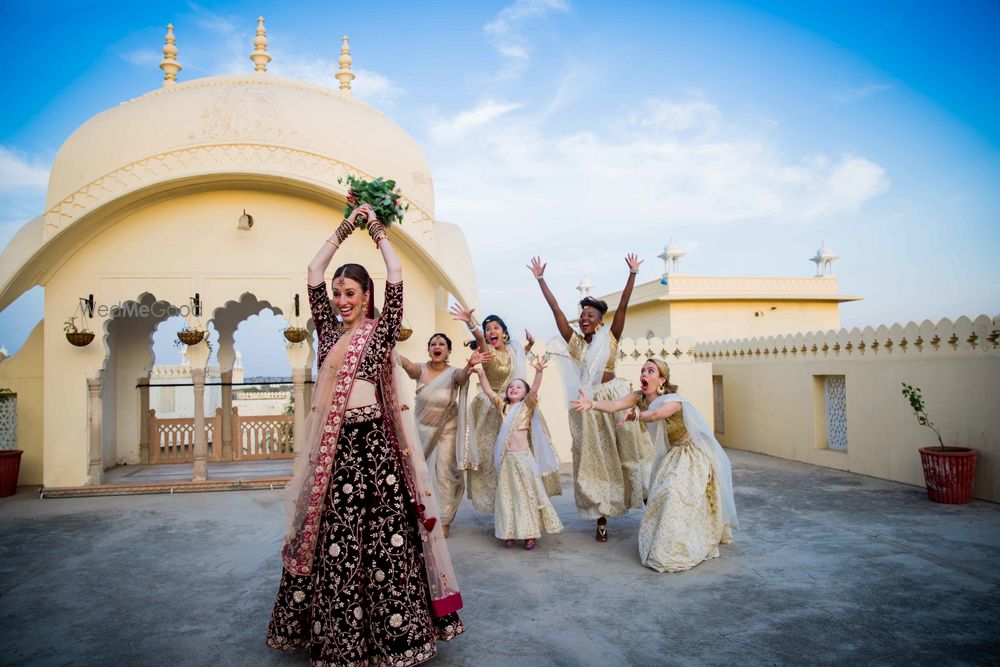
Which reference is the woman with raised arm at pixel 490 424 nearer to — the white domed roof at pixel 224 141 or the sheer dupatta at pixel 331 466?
the sheer dupatta at pixel 331 466

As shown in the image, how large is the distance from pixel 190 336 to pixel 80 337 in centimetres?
125

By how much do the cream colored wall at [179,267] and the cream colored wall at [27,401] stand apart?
3.24ft

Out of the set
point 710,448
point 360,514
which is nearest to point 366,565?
point 360,514

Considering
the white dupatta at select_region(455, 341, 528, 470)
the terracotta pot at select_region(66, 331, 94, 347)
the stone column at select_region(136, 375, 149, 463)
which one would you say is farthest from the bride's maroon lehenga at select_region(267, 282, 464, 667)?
the stone column at select_region(136, 375, 149, 463)

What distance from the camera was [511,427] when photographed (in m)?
5.47

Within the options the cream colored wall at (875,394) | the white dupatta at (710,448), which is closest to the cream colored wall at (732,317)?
the cream colored wall at (875,394)

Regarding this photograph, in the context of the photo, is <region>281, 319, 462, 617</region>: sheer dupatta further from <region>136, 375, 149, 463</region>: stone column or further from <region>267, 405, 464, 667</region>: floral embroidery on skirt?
<region>136, 375, 149, 463</region>: stone column

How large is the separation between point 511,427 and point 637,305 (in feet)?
47.7

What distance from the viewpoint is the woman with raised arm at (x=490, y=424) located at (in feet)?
19.3

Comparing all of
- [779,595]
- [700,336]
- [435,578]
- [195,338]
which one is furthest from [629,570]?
[700,336]

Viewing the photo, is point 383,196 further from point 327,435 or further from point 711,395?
point 711,395

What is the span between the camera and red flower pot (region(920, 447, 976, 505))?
6605 millimetres

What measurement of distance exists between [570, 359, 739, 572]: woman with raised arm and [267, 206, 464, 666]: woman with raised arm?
1761 mm

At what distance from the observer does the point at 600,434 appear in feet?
19.0
